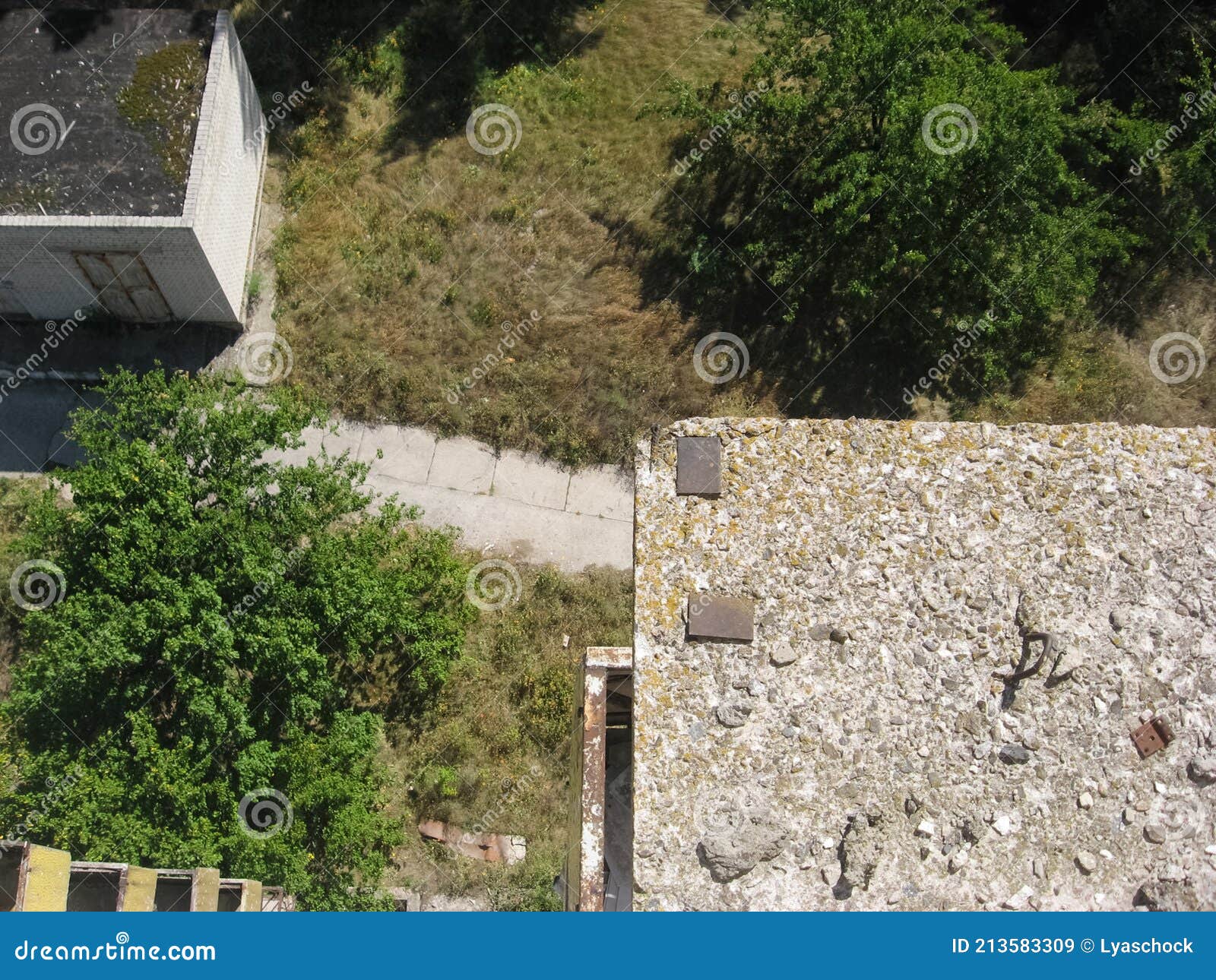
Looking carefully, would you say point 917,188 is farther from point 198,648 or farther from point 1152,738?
point 198,648

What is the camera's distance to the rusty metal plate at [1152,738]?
1092 centimetres

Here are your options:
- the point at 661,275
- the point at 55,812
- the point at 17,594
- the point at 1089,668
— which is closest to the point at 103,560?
the point at 55,812

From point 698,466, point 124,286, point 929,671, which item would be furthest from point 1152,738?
point 124,286

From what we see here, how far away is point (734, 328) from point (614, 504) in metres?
4.91

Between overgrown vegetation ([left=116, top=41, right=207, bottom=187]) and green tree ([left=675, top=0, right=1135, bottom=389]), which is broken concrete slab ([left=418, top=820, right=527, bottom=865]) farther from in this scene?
overgrown vegetation ([left=116, top=41, right=207, bottom=187])

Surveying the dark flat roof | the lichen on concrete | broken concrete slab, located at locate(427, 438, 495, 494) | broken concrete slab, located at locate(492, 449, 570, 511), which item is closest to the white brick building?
the dark flat roof

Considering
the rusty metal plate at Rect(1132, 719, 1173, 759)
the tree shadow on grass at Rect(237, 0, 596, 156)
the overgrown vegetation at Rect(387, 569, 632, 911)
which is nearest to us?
the rusty metal plate at Rect(1132, 719, 1173, 759)

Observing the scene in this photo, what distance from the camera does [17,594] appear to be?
19.0m

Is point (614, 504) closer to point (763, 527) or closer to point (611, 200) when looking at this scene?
point (611, 200)

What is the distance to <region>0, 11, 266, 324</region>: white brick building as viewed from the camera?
58.3 feet

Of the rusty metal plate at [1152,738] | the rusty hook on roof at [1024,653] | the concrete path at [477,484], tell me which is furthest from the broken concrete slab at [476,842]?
the rusty metal plate at [1152,738]

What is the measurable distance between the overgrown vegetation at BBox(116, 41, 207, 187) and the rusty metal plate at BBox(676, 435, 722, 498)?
12.3 meters

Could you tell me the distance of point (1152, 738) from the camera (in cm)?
1095

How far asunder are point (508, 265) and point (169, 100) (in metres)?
7.51
